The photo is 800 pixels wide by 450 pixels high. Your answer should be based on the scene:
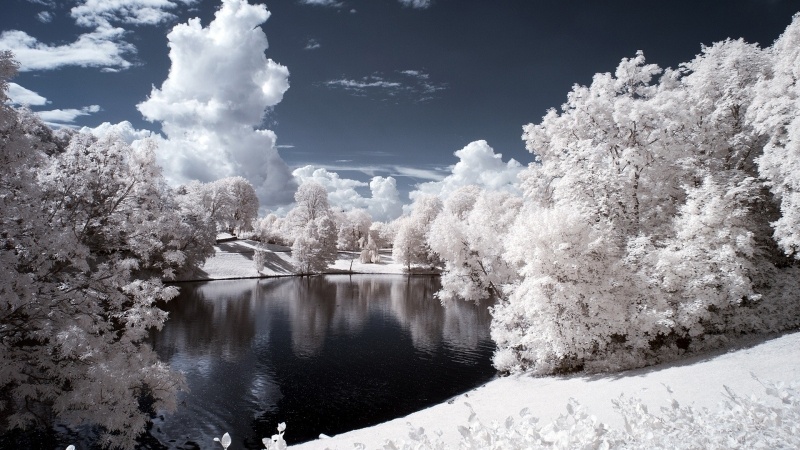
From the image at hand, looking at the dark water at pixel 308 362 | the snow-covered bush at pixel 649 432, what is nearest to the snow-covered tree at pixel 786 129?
the snow-covered bush at pixel 649 432

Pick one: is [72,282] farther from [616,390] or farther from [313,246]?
[313,246]

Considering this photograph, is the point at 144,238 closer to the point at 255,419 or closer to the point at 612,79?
the point at 255,419

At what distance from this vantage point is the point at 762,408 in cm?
646

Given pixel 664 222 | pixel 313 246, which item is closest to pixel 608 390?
pixel 664 222

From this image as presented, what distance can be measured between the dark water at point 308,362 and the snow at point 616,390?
109 inches

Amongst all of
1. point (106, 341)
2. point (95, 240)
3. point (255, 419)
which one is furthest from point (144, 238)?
point (255, 419)

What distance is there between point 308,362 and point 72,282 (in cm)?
1711

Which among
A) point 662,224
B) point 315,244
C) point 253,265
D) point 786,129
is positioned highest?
point 786,129

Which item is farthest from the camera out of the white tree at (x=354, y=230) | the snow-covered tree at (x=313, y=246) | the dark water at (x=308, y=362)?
the white tree at (x=354, y=230)

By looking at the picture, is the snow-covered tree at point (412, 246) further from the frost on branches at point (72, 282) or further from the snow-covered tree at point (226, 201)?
the frost on branches at point (72, 282)

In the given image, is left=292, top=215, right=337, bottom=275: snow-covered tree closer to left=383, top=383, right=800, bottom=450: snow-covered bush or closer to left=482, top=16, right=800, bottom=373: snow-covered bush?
left=482, top=16, right=800, bottom=373: snow-covered bush

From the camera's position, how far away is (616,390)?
1683cm

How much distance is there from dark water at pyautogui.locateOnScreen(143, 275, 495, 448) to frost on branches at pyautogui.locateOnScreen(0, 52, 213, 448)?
183 inches

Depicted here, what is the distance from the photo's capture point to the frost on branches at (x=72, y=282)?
12578 millimetres
